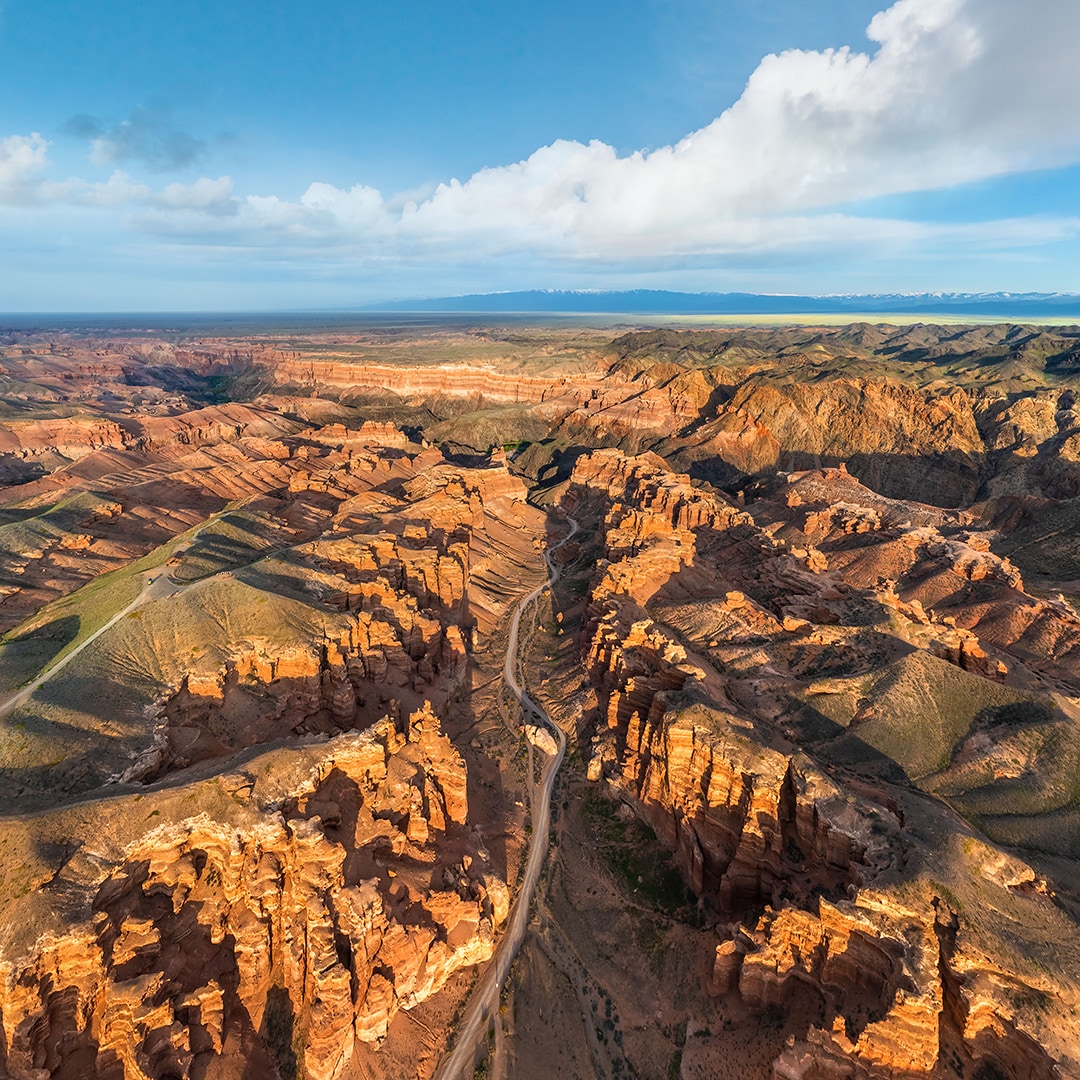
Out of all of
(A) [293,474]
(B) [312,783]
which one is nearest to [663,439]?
(A) [293,474]

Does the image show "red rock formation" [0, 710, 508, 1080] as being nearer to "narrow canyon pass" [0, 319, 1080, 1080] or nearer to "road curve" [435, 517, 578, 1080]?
"narrow canyon pass" [0, 319, 1080, 1080]

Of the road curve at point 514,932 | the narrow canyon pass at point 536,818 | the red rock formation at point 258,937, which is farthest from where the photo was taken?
the road curve at point 514,932

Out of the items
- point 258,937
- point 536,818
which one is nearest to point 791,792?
point 536,818

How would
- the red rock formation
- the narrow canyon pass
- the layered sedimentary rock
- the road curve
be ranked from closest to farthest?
the layered sedimentary rock, the red rock formation, the narrow canyon pass, the road curve

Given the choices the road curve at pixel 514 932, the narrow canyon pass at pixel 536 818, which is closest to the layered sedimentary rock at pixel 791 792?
the narrow canyon pass at pixel 536 818

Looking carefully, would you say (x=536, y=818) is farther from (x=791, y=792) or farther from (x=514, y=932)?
(x=791, y=792)

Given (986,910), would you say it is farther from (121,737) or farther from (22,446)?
(22,446)

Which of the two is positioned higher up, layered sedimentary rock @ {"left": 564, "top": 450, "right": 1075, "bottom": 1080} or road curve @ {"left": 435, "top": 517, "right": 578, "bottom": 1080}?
layered sedimentary rock @ {"left": 564, "top": 450, "right": 1075, "bottom": 1080}

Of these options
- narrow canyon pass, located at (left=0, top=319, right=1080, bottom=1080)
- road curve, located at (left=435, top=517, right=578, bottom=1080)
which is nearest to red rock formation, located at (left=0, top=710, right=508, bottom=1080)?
narrow canyon pass, located at (left=0, top=319, right=1080, bottom=1080)

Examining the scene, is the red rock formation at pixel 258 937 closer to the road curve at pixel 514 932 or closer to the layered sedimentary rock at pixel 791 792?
the road curve at pixel 514 932
